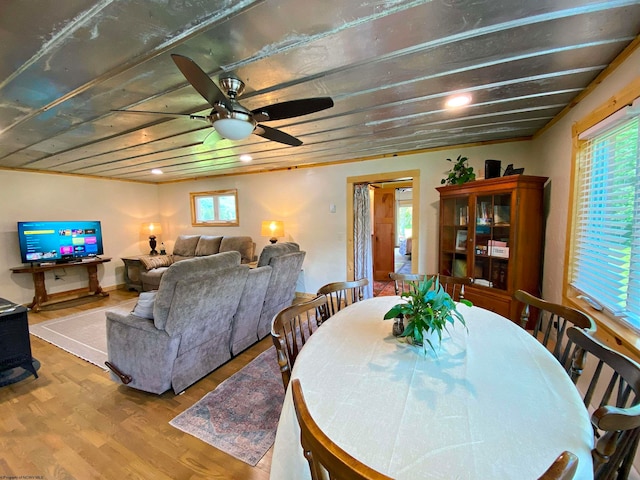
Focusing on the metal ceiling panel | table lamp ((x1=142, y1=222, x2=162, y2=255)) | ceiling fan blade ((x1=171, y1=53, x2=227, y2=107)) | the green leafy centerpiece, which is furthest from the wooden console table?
the green leafy centerpiece

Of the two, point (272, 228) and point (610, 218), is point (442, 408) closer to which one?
point (610, 218)

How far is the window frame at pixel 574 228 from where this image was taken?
1432 mm

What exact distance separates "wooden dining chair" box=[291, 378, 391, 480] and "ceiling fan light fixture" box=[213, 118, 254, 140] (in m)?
1.59

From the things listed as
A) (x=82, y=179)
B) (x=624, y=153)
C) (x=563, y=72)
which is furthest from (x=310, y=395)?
(x=82, y=179)

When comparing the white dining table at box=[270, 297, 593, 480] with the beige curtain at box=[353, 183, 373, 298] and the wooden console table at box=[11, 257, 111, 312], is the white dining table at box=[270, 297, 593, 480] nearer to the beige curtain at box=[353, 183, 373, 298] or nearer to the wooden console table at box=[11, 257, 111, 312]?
the beige curtain at box=[353, 183, 373, 298]

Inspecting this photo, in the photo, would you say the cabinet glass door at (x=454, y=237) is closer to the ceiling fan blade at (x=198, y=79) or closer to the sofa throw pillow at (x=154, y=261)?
the ceiling fan blade at (x=198, y=79)

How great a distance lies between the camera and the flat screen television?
4141 mm

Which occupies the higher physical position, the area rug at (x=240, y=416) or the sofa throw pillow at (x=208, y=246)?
the sofa throw pillow at (x=208, y=246)

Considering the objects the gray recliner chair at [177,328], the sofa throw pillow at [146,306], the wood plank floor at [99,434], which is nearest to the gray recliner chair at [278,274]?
the gray recliner chair at [177,328]

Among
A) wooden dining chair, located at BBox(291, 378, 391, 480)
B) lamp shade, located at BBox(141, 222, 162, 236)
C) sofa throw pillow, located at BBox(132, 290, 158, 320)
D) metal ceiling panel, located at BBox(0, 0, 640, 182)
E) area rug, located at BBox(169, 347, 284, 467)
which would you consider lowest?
area rug, located at BBox(169, 347, 284, 467)

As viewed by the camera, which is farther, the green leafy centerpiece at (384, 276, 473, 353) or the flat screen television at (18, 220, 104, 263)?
the flat screen television at (18, 220, 104, 263)

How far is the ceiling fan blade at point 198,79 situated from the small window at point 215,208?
398 centimetres

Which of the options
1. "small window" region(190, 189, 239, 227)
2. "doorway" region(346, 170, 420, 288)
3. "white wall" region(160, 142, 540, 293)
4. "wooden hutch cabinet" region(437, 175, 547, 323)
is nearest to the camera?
"wooden hutch cabinet" region(437, 175, 547, 323)

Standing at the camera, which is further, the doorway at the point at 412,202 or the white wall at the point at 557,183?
the doorway at the point at 412,202
